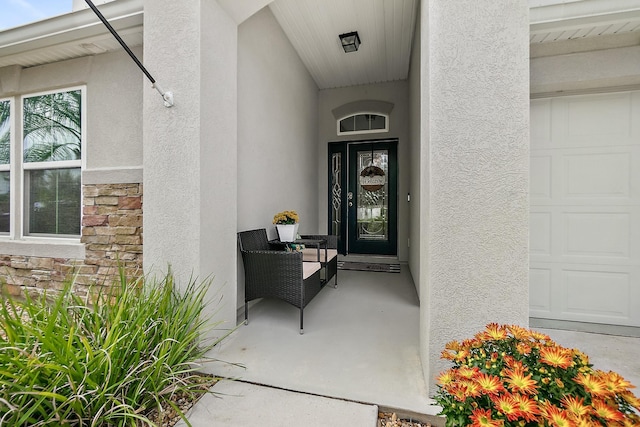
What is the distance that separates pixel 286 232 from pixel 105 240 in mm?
1855

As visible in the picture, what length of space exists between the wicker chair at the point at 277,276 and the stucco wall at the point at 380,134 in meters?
3.13

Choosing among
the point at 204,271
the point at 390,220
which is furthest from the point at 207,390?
the point at 390,220

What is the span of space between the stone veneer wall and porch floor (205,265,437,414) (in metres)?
1.37

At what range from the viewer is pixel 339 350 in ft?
7.18

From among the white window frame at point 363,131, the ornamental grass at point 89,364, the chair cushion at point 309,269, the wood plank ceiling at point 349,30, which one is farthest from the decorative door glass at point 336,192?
the ornamental grass at point 89,364

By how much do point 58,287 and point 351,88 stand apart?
5570 millimetres

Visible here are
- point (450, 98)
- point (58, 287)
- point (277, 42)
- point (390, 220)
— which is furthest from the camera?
point (390, 220)

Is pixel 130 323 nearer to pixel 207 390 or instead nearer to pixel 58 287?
pixel 207 390

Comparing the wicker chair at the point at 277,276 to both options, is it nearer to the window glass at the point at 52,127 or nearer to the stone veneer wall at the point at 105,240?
the stone veneer wall at the point at 105,240

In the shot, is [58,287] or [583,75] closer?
[583,75]

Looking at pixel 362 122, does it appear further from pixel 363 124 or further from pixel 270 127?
pixel 270 127

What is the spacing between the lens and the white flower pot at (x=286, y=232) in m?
3.38

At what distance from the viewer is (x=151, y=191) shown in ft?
7.36

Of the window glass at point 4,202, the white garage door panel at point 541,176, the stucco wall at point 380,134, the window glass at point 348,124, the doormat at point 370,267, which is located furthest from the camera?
the window glass at point 348,124
